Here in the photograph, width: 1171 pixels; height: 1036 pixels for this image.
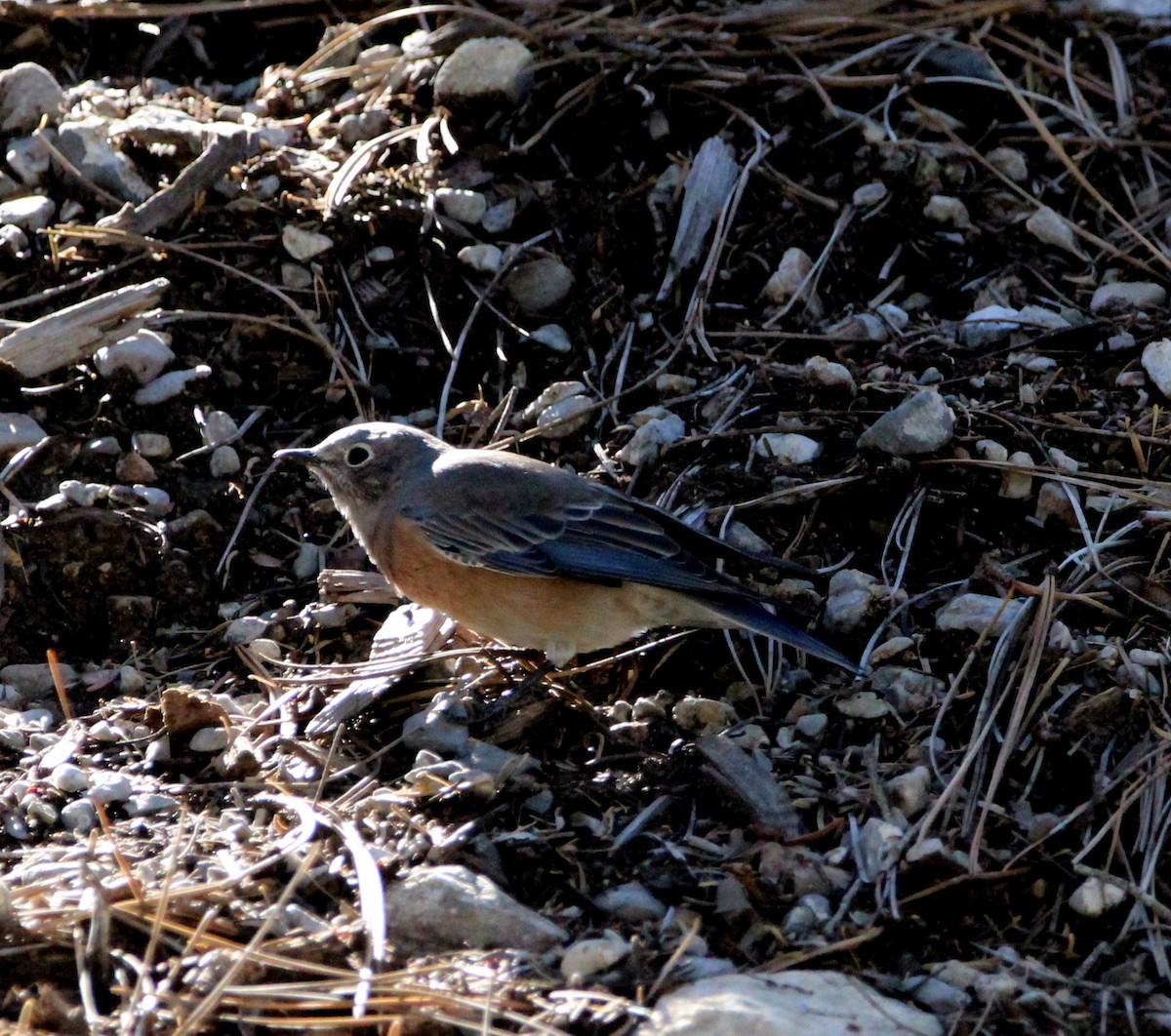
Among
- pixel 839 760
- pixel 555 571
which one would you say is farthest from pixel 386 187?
pixel 839 760

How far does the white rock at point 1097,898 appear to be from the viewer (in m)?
4.07

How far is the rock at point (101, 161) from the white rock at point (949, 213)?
12.6 ft

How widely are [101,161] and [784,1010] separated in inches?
214

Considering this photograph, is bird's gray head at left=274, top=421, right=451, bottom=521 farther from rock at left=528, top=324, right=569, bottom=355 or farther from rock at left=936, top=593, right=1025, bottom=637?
rock at left=936, top=593, right=1025, bottom=637

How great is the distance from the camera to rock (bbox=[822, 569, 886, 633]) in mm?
5367

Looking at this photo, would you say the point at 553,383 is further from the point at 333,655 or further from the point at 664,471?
the point at 333,655

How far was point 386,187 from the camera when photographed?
700 cm

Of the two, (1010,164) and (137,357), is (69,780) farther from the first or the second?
(1010,164)

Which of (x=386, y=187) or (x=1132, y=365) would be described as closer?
(x=1132, y=365)

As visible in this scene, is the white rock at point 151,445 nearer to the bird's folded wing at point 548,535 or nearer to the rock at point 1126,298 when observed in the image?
the bird's folded wing at point 548,535

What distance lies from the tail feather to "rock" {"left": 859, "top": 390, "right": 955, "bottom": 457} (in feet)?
3.01

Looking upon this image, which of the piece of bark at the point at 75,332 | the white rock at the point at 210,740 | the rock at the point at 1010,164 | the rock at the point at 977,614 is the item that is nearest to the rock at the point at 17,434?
the piece of bark at the point at 75,332

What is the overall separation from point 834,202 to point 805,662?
261cm

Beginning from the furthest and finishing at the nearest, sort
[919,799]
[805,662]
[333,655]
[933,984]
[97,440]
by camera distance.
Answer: [97,440]
[333,655]
[805,662]
[919,799]
[933,984]
